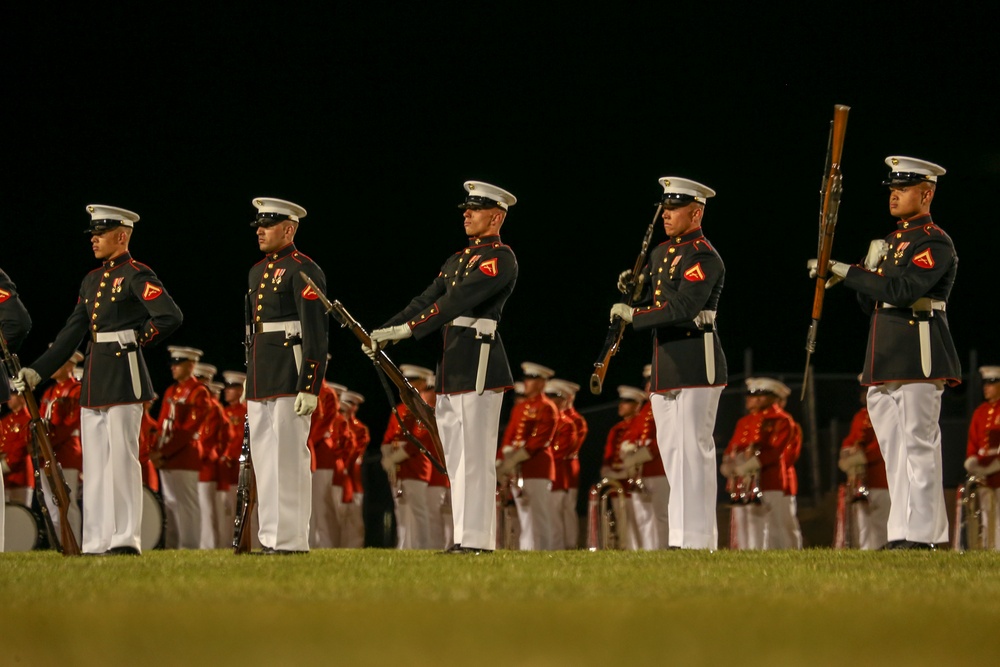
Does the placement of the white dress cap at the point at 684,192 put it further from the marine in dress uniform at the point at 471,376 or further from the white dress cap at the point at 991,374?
the white dress cap at the point at 991,374

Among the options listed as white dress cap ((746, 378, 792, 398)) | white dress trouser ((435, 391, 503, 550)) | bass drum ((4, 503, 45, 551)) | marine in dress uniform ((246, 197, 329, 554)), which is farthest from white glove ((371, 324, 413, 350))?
white dress cap ((746, 378, 792, 398))

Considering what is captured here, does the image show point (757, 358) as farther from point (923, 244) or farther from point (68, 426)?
point (923, 244)

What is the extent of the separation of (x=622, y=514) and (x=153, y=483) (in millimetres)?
4183

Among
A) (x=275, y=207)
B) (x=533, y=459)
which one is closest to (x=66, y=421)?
(x=533, y=459)

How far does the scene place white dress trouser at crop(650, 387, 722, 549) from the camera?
7.30 m

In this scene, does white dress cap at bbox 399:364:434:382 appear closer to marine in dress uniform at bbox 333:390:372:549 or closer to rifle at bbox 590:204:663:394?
marine in dress uniform at bbox 333:390:372:549

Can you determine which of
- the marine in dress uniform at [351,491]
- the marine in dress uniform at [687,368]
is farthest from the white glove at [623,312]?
the marine in dress uniform at [351,491]

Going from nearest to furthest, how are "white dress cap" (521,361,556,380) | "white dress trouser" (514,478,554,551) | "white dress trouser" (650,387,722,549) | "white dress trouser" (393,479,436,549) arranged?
"white dress trouser" (650,387,722,549) → "white dress trouser" (514,478,554,551) → "white dress cap" (521,361,556,380) → "white dress trouser" (393,479,436,549)

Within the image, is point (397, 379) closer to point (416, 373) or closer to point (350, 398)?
point (416, 373)

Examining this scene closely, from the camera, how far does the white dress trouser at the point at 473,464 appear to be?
23.6 ft

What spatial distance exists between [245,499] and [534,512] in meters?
6.40

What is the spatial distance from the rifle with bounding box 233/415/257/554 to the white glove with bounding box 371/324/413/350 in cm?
81

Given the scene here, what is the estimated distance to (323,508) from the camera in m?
14.0

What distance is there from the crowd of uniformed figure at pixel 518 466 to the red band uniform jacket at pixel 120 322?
3.78 meters
